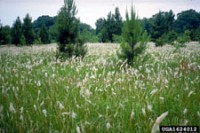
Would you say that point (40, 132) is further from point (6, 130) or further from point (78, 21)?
point (78, 21)

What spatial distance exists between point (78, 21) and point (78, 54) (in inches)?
79.9

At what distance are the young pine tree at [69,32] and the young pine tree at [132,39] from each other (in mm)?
4753

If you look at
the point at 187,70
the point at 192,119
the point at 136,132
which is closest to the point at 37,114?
the point at 136,132

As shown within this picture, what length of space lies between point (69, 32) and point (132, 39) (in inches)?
219

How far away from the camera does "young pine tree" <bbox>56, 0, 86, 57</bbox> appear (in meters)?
14.7

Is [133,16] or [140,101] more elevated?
[133,16]

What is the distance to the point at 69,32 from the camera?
14852 millimetres

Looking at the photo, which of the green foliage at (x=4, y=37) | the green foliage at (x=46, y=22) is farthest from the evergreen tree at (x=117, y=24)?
the green foliage at (x=46, y=22)

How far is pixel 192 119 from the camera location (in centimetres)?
382

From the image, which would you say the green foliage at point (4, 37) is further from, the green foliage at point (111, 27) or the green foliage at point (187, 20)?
the green foliage at point (187, 20)

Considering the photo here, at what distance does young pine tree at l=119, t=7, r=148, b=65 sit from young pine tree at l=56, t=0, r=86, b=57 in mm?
4753

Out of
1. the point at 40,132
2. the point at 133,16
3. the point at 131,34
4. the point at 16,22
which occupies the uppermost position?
the point at 16,22

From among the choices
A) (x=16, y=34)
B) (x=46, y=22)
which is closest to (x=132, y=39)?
(x=16, y=34)

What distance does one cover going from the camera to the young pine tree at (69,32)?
1473 cm
